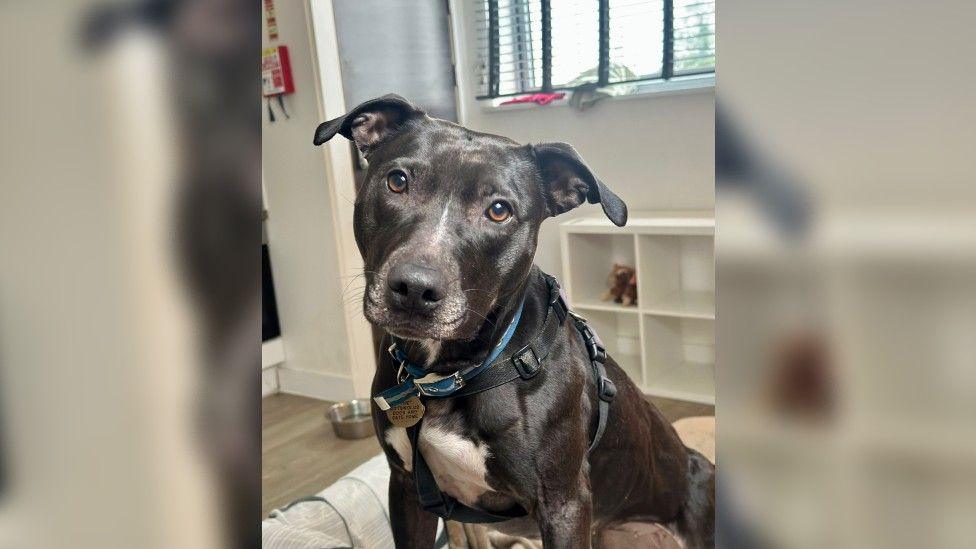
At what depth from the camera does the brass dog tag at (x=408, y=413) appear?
76 centimetres

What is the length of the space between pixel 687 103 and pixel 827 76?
4.88 feet

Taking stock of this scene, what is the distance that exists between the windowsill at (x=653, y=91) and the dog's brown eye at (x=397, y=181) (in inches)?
12.8

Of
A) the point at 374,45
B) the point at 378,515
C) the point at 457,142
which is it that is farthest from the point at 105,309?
the point at 378,515

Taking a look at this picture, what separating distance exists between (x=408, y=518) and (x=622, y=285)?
1.11m

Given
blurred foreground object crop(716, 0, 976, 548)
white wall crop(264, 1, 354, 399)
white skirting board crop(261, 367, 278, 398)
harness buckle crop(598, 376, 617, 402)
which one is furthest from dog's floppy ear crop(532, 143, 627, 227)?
white skirting board crop(261, 367, 278, 398)

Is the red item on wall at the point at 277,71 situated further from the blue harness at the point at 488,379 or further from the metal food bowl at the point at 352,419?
the metal food bowl at the point at 352,419

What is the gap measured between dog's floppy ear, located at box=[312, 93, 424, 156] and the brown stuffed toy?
3.64 feet

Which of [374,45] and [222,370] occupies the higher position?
[374,45]

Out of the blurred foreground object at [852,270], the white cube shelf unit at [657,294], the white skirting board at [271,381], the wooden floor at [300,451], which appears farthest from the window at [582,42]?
the white skirting board at [271,381]

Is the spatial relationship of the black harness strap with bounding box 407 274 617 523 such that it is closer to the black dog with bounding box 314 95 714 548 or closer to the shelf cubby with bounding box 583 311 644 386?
the black dog with bounding box 314 95 714 548

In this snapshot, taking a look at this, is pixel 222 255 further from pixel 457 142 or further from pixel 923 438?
→ pixel 457 142

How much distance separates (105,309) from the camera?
0.51 ft

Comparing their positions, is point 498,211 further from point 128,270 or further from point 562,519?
point 128,270

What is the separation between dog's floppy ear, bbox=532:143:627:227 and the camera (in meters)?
0.72
